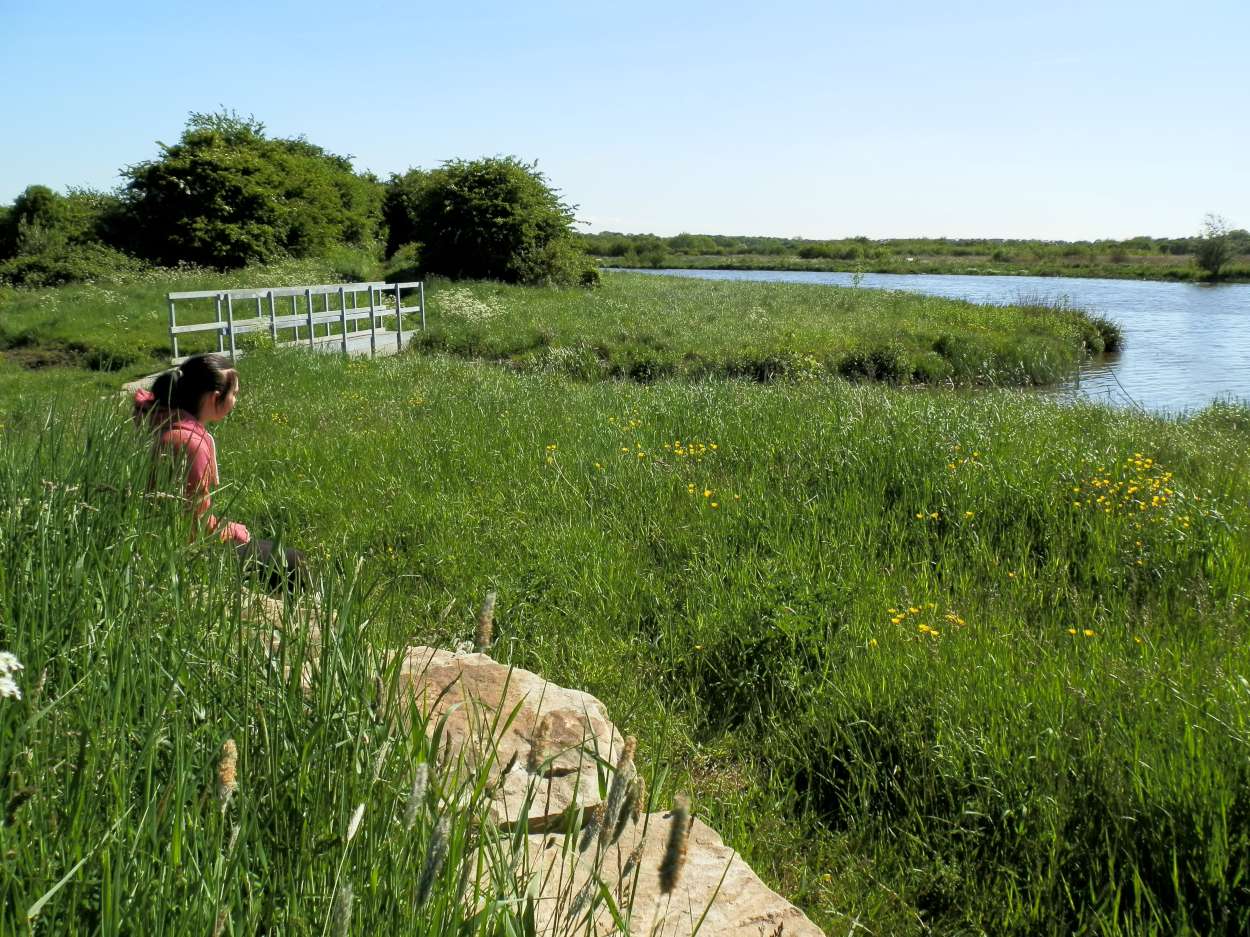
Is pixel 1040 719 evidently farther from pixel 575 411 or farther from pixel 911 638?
pixel 575 411

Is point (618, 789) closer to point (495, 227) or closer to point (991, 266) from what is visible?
point (495, 227)

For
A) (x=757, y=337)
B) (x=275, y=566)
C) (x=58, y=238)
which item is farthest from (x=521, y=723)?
(x=58, y=238)

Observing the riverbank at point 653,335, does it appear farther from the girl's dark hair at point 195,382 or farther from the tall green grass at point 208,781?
the tall green grass at point 208,781

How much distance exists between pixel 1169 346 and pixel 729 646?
23.3m

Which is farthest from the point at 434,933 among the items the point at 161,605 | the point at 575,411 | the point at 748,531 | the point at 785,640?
the point at 575,411

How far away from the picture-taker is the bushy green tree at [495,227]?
94.3 feet

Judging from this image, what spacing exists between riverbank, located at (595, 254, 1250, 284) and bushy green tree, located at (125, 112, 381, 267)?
2523 centimetres

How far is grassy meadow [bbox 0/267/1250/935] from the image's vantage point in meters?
1.63

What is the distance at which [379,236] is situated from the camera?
3853cm

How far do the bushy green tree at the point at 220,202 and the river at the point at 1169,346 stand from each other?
71.8 feet

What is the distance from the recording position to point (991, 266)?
70625mm

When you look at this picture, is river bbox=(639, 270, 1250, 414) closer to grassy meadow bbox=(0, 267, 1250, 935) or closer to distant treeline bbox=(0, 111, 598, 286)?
grassy meadow bbox=(0, 267, 1250, 935)

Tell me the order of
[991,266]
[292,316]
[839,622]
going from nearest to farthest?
1. [839,622]
2. [292,316]
3. [991,266]

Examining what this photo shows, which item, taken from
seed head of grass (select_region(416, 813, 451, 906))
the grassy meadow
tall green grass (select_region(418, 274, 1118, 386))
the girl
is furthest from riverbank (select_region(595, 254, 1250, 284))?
seed head of grass (select_region(416, 813, 451, 906))
